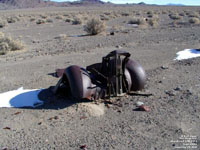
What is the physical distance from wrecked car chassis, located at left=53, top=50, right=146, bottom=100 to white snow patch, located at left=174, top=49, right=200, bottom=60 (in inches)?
214

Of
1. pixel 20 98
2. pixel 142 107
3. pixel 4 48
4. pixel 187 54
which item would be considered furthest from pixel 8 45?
pixel 142 107

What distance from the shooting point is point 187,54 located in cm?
1219

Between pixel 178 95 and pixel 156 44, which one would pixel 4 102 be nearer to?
pixel 178 95

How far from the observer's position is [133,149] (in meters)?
4.44

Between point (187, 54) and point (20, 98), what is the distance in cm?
855

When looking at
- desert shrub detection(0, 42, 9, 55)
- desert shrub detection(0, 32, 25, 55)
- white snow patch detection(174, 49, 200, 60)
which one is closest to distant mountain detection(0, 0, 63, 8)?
desert shrub detection(0, 32, 25, 55)

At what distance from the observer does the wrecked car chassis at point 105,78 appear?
601 cm

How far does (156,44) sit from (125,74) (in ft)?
31.2

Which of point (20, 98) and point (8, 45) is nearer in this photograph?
point (20, 98)

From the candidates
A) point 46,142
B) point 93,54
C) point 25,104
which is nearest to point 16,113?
point 25,104

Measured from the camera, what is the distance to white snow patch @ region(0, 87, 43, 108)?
663 cm

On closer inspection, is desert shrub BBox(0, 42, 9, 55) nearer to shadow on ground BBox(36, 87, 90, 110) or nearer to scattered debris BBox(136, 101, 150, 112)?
shadow on ground BBox(36, 87, 90, 110)

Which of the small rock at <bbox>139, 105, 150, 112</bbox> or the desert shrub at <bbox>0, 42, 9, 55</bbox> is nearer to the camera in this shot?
the small rock at <bbox>139, 105, 150, 112</bbox>

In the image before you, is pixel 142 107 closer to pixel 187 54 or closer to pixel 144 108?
pixel 144 108
